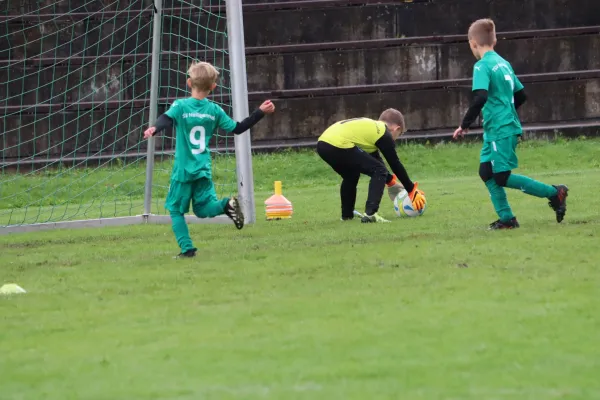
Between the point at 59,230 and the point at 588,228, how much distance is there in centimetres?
572

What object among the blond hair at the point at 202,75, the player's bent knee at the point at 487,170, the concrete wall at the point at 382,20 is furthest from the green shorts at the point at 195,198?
the concrete wall at the point at 382,20

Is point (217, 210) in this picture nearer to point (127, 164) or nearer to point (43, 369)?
point (43, 369)

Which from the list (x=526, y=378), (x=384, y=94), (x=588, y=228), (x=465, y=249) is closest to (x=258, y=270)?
(x=465, y=249)

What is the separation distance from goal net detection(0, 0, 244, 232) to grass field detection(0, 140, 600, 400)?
23.4 feet

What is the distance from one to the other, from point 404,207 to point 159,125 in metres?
3.48

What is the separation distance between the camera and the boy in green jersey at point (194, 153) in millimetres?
8734

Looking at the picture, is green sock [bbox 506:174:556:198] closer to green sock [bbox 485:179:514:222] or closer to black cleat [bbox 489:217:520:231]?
green sock [bbox 485:179:514:222]

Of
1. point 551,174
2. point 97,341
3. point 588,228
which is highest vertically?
point 97,341

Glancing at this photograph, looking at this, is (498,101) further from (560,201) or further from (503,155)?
(560,201)

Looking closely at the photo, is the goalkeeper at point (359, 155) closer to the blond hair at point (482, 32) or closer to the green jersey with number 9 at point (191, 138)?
the blond hair at point (482, 32)

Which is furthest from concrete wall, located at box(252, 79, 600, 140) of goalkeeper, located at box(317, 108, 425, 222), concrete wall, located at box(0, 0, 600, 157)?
goalkeeper, located at box(317, 108, 425, 222)

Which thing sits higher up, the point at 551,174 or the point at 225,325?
the point at 225,325

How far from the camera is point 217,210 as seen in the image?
8.96 m

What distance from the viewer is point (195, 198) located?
29.3ft
